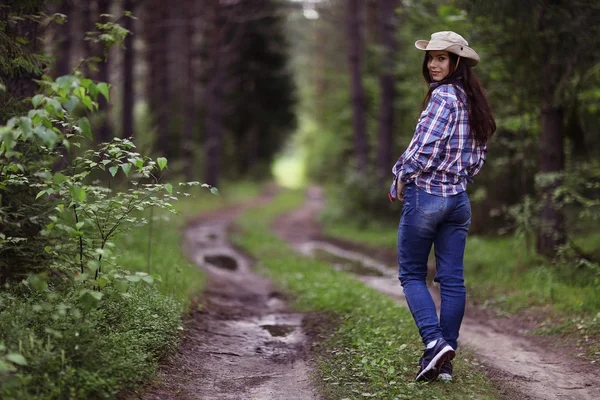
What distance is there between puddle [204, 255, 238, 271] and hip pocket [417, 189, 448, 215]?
6654 mm

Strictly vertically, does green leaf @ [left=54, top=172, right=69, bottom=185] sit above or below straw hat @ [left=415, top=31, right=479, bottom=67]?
below

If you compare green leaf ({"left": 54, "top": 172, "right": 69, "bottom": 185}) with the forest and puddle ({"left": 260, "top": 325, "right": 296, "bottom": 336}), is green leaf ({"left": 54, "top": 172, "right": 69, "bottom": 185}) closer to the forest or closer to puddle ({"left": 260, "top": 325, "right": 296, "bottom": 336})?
the forest

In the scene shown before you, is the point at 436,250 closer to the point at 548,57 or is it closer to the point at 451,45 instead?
the point at 451,45

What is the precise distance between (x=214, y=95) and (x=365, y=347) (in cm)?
1913

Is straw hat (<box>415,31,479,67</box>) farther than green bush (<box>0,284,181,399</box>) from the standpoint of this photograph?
Yes

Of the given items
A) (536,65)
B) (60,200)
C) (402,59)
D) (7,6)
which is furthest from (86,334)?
(402,59)

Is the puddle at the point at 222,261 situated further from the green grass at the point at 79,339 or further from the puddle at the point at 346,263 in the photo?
the green grass at the point at 79,339

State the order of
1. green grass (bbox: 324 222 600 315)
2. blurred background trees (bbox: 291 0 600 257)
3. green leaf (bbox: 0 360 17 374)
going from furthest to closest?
blurred background trees (bbox: 291 0 600 257) < green grass (bbox: 324 222 600 315) < green leaf (bbox: 0 360 17 374)

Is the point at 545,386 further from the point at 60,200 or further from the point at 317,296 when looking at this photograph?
the point at 60,200

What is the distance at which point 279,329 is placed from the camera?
6.19 meters

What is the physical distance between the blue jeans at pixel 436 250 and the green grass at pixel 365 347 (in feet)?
1.20

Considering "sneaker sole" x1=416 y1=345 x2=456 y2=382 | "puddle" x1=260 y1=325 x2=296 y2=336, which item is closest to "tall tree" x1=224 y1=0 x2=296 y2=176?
"puddle" x1=260 y1=325 x2=296 y2=336

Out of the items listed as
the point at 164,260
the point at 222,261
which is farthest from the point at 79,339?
the point at 222,261

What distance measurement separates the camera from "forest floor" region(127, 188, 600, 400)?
4270 mm
